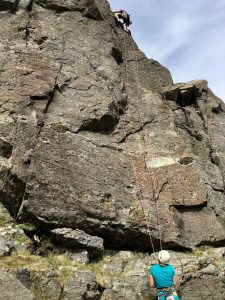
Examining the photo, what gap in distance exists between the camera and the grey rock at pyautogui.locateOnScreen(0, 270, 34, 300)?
33.5ft

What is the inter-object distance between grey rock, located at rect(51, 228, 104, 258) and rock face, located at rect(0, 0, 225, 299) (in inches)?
11.2

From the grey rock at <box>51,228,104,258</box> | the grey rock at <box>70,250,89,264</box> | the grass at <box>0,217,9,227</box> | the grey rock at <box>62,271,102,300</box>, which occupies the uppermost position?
the grass at <box>0,217,9,227</box>

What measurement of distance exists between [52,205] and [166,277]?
4452 mm

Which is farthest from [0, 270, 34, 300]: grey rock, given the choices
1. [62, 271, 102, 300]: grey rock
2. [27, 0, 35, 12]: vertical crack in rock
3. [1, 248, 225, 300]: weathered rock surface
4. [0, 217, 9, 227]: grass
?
[27, 0, 35, 12]: vertical crack in rock

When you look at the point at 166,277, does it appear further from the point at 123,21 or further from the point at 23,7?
the point at 123,21

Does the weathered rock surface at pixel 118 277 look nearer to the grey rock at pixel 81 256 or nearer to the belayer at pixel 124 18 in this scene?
the grey rock at pixel 81 256

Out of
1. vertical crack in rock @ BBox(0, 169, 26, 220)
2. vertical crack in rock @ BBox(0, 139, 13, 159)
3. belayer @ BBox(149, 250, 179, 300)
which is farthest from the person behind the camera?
vertical crack in rock @ BBox(0, 139, 13, 159)

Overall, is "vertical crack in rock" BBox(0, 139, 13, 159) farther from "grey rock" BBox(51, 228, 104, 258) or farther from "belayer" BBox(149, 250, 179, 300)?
"belayer" BBox(149, 250, 179, 300)

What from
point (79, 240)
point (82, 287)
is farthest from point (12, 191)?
point (82, 287)

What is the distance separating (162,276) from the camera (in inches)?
454

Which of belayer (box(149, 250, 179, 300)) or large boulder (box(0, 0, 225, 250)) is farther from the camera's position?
large boulder (box(0, 0, 225, 250))

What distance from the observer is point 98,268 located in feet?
43.8

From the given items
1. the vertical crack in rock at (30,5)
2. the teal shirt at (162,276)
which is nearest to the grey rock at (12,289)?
the teal shirt at (162,276)

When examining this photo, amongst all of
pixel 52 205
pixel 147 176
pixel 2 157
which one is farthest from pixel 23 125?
pixel 147 176
